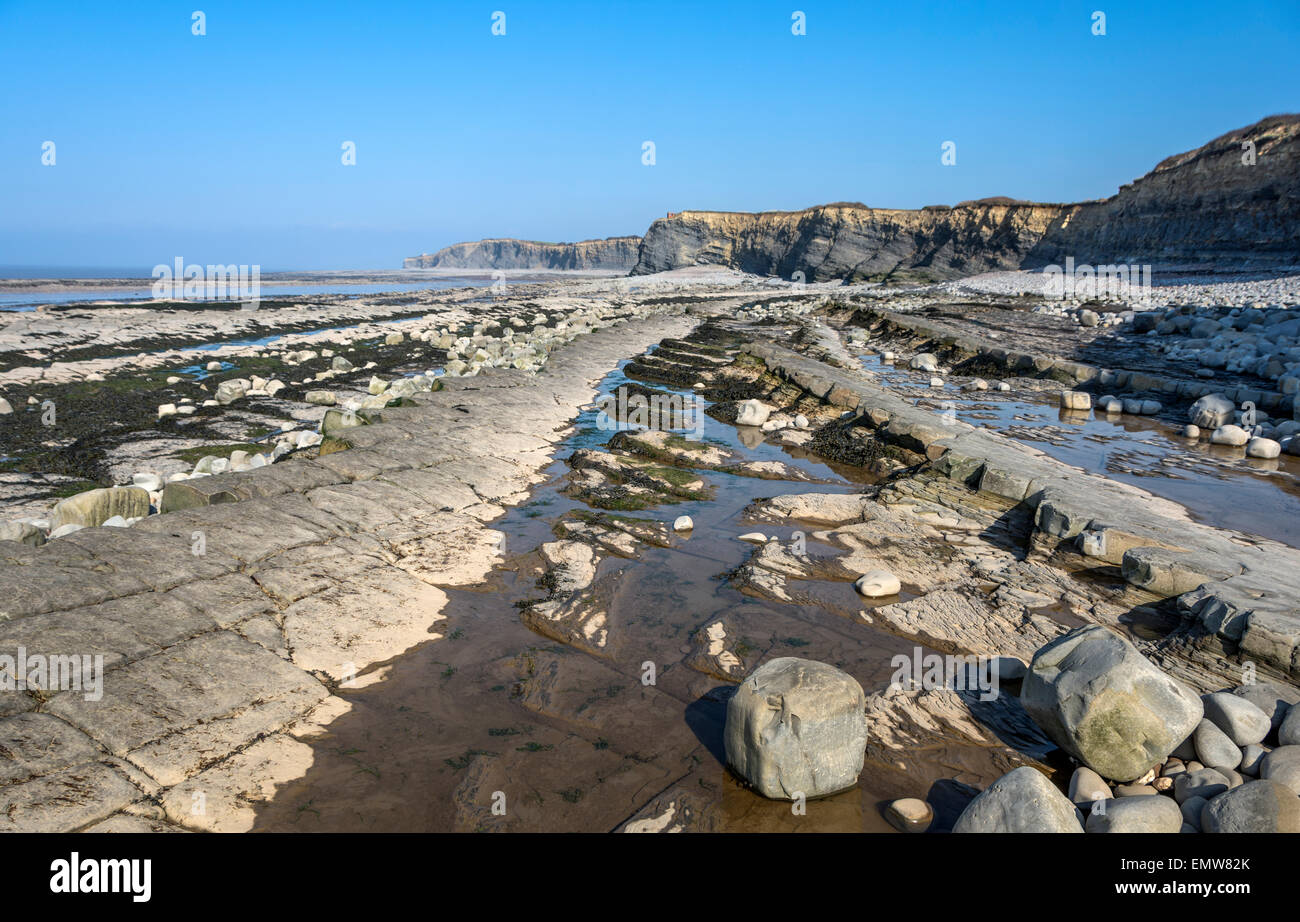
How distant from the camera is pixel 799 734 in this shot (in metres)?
3.42

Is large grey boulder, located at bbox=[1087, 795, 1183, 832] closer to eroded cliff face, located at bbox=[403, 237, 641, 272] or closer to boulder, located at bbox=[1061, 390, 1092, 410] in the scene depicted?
boulder, located at bbox=[1061, 390, 1092, 410]

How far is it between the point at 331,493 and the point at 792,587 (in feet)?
15.5

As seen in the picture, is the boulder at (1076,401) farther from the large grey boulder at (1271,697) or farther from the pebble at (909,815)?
the pebble at (909,815)

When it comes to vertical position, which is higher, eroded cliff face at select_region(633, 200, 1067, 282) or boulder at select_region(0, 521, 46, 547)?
eroded cliff face at select_region(633, 200, 1067, 282)

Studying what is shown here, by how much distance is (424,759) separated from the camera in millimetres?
3789

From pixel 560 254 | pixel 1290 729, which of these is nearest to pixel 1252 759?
pixel 1290 729

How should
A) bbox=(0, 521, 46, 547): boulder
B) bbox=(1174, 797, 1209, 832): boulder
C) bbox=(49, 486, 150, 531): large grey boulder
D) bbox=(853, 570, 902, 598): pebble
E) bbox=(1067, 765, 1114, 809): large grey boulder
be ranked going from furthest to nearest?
bbox=(49, 486, 150, 531): large grey boulder < bbox=(853, 570, 902, 598): pebble < bbox=(0, 521, 46, 547): boulder < bbox=(1067, 765, 1114, 809): large grey boulder < bbox=(1174, 797, 1209, 832): boulder

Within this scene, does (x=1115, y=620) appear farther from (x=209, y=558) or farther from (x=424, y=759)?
(x=209, y=558)

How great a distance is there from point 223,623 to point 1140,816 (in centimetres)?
548

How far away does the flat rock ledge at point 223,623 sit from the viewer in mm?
3311

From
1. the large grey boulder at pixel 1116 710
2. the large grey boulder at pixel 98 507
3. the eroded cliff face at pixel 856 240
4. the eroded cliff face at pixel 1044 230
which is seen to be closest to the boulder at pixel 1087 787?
the large grey boulder at pixel 1116 710

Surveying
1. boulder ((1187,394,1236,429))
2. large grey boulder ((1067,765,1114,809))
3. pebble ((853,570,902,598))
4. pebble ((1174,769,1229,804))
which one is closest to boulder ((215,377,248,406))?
pebble ((853,570,902,598))

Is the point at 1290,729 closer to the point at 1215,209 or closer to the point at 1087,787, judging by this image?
the point at 1087,787

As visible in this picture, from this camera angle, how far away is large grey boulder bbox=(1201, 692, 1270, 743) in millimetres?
3549
